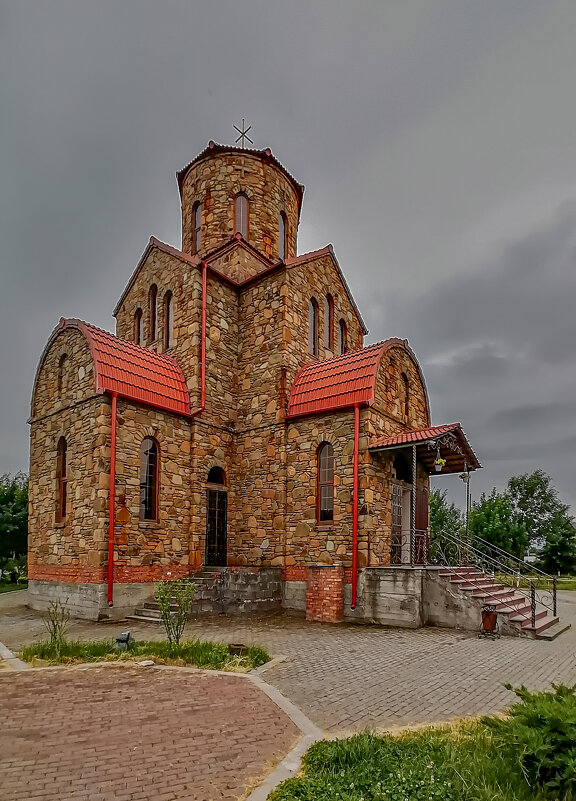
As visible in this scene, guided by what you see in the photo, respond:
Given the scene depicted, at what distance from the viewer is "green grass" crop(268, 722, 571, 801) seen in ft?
12.5

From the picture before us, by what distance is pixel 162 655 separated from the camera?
8055 mm

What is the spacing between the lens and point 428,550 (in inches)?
577

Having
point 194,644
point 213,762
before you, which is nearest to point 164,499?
point 194,644

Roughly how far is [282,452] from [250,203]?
28.8 feet

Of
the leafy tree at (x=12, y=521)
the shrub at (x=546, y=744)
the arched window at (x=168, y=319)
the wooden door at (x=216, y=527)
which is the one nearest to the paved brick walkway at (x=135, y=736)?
the shrub at (x=546, y=744)

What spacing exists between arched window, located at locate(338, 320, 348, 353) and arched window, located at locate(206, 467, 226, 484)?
5.65 meters

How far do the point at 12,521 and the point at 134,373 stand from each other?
45.7 ft

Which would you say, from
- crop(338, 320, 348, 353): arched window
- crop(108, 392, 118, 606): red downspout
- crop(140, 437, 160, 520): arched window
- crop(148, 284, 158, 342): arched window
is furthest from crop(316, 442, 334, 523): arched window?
crop(148, 284, 158, 342): arched window

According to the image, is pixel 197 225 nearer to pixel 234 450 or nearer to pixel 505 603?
pixel 234 450

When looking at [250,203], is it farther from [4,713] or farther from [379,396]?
[4,713]

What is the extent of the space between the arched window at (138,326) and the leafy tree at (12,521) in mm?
11169

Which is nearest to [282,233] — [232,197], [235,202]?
[235,202]

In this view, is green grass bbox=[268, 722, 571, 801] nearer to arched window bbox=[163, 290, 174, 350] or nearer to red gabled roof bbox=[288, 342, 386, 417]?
red gabled roof bbox=[288, 342, 386, 417]

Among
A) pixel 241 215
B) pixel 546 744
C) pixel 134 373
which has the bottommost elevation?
pixel 546 744
